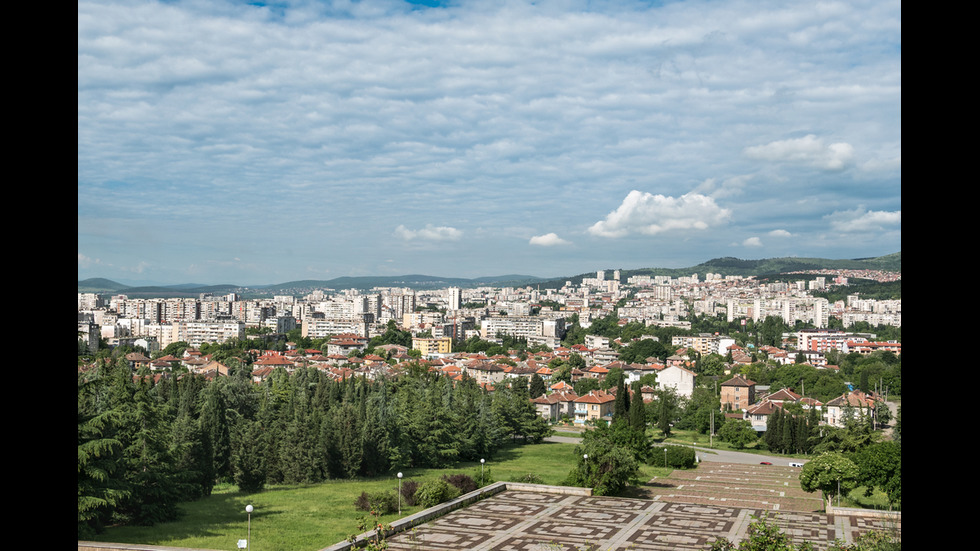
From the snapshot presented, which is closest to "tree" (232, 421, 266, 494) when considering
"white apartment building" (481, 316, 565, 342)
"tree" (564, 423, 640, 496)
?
"tree" (564, 423, 640, 496)

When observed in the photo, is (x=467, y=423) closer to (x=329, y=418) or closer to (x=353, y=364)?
(x=329, y=418)

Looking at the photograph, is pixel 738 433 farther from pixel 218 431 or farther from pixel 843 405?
pixel 218 431

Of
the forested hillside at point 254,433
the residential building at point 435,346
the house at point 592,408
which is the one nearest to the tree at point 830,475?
the forested hillside at point 254,433

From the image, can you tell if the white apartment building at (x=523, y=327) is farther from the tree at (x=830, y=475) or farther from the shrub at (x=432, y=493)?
the shrub at (x=432, y=493)

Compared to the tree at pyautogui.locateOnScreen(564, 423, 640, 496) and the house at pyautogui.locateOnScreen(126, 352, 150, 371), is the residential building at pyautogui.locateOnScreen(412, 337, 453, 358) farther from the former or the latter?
the tree at pyautogui.locateOnScreen(564, 423, 640, 496)

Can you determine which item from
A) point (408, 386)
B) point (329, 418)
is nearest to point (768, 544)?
point (329, 418)
